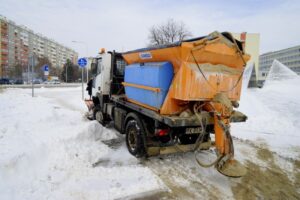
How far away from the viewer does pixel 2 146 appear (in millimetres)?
4398

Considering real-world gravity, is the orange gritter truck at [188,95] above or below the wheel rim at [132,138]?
above

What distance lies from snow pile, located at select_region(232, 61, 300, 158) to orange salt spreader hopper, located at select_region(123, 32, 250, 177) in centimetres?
312

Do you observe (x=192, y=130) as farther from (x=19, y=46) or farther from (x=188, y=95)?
(x=19, y=46)

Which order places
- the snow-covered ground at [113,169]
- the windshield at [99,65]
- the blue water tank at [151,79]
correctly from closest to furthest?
the snow-covered ground at [113,169]
the blue water tank at [151,79]
the windshield at [99,65]

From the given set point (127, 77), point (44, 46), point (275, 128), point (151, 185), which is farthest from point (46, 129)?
point (44, 46)

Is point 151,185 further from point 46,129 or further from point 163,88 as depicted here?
point 46,129

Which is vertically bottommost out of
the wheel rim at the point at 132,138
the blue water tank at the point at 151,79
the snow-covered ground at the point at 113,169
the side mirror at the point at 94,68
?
the snow-covered ground at the point at 113,169

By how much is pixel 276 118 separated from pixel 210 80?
22.9ft

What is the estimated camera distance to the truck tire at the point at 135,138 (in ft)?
16.5

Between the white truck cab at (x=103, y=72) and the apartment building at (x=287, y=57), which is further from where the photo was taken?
the apartment building at (x=287, y=57)

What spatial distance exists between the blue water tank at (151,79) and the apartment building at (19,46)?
58.7 m

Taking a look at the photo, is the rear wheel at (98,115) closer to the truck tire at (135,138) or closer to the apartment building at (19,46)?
the truck tire at (135,138)

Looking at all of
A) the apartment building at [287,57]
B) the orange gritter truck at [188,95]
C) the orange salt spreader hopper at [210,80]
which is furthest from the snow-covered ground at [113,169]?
the apartment building at [287,57]

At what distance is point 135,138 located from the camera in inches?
205
